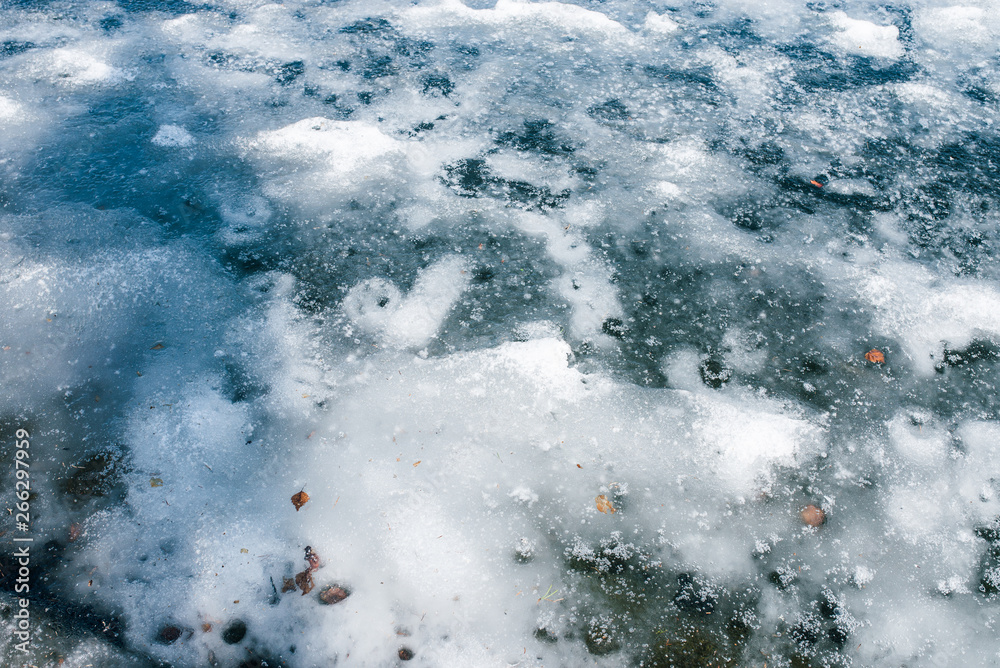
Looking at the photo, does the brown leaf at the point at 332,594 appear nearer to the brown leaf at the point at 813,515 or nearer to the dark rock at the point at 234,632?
the dark rock at the point at 234,632

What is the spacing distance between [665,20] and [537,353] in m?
4.21

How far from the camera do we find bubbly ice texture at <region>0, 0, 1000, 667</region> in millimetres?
2189

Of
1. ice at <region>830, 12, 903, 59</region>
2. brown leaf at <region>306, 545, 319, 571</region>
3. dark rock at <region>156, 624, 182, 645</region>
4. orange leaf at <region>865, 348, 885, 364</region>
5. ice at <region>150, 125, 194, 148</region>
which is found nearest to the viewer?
dark rock at <region>156, 624, 182, 645</region>

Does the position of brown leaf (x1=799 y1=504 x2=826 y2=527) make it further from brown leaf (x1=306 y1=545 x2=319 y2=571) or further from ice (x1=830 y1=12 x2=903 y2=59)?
ice (x1=830 y1=12 x2=903 y2=59)

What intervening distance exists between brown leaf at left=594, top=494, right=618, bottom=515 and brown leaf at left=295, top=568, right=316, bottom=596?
1.29 metres

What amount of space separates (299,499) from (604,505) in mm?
1402

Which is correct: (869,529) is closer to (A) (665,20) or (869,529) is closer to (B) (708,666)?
(B) (708,666)

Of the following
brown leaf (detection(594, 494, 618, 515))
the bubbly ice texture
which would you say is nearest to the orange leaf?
the bubbly ice texture

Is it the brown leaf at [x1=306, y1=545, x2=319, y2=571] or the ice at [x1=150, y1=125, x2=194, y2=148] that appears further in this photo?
the ice at [x1=150, y1=125, x2=194, y2=148]

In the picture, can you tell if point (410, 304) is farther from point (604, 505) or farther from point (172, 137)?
point (172, 137)

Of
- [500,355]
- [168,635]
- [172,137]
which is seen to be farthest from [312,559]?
[172,137]

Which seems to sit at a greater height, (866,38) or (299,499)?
(866,38)

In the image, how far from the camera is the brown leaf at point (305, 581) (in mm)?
2195

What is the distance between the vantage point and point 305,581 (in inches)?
86.9
